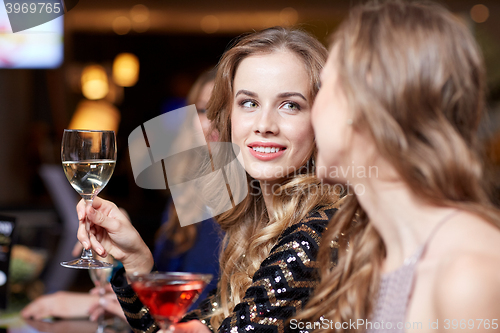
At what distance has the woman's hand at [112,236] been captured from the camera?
1.41 metres

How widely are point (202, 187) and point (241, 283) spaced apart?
1.85 ft

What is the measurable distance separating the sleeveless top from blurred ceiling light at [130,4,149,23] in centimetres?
714

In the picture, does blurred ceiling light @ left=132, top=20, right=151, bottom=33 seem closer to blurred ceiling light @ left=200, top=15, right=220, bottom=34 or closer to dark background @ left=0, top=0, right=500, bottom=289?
dark background @ left=0, top=0, right=500, bottom=289

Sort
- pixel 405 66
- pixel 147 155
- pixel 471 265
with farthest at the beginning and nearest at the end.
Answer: pixel 147 155, pixel 405 66, pixel 471 265

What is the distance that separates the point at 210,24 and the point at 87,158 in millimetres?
6945

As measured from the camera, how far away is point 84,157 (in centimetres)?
129

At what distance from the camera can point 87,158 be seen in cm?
130

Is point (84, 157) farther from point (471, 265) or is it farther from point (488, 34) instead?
point (488, 34)

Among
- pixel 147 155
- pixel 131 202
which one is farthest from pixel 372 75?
pixel 131 202

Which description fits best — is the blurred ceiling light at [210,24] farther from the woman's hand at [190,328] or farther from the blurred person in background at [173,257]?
the woman's hand at [190,328]

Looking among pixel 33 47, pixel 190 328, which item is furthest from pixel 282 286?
pixel 33 47

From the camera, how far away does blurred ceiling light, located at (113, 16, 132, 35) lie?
303 inches

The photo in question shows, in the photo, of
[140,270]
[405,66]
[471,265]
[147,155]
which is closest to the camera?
[471,265]

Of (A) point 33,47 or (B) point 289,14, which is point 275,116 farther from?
(B) point 289,14
